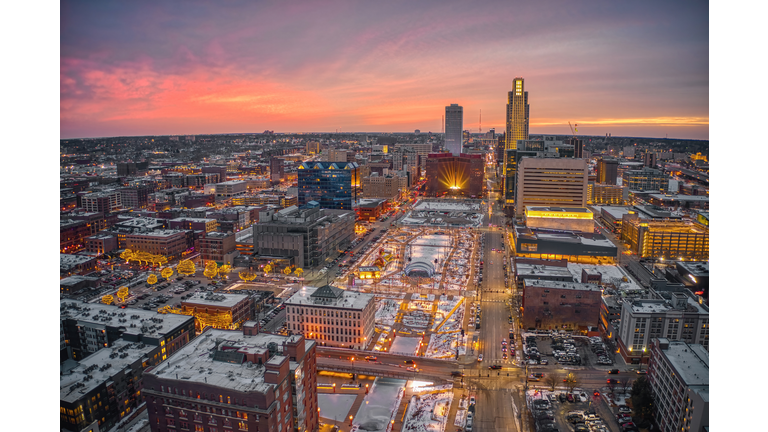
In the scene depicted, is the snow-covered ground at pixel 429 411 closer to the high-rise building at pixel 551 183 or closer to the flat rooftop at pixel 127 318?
the flat rooftop at pixel 127 318

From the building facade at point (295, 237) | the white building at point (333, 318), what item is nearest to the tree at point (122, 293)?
the building facade at point (295, 237)

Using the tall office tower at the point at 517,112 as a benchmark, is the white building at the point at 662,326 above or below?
below

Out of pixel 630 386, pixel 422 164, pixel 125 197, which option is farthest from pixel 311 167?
pixel 422 164

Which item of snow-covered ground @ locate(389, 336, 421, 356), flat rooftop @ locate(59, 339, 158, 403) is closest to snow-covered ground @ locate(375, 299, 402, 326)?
snow-covered ground @ locate(389, 336, 421, 356)

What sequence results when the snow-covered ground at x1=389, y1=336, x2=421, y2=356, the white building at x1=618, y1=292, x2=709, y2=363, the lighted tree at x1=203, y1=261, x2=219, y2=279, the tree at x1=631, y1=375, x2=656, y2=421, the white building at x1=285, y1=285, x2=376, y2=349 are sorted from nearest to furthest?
the tree at x1=631, y1=375, x2=656, y2=421 → the white building at x1=618, y1=292, x2=709, y2=363 → the snow-covered ground at x1=389, y1=336, x2=421, y2=356 → the white building at x1=285, y1=285, x2=376, y2=349 → the lighted tree at x1=203, y1=261, x2=219, y2=279

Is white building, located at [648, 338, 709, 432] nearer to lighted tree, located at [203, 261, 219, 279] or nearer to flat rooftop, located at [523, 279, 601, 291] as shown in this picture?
flat rooftop, located at [523, 279, 601, 291]
